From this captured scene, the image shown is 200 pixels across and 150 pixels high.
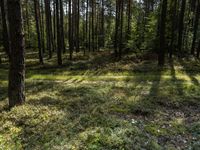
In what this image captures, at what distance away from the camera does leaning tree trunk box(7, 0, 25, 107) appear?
29.3 feet

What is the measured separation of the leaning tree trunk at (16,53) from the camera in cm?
894

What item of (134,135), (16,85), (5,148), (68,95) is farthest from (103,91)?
(5,148)

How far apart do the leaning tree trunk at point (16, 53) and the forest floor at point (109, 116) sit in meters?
0.62

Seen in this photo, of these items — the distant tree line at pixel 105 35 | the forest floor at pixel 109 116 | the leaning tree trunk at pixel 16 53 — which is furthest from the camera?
the distant tree line at pixel 105 35

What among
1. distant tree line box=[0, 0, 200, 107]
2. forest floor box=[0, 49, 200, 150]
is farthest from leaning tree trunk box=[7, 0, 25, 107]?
forest floor box=[0, 49, 200, 150]

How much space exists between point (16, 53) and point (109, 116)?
162 inches

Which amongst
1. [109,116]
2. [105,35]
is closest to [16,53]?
[109,116]

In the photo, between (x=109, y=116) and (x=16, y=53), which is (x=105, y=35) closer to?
(x=16, y=53)

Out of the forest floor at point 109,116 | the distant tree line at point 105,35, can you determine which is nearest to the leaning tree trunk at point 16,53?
the distant tree line at point 105,35

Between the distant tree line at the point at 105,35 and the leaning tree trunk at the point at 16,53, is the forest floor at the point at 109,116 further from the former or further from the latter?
the distant tree line at the point at 105,35

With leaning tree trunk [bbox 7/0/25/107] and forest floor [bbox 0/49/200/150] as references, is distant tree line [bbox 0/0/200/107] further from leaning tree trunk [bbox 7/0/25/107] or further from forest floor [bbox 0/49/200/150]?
forest floor [bbox 0/49/200/150]

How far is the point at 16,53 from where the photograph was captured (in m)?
9.23

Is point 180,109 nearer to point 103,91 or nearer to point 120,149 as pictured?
point 103,91

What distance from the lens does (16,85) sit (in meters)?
9.46
